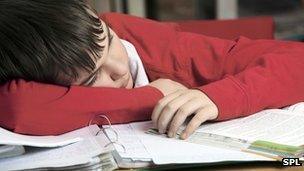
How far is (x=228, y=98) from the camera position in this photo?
2.63 ft

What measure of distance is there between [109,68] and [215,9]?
161 cm

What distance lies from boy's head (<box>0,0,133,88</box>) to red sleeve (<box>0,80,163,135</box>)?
27 mm

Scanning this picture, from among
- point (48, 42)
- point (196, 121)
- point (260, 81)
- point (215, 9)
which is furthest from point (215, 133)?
point (215, 9)

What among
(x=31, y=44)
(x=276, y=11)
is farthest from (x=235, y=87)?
(x=276, y=11)

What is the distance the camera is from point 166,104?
2.50ft

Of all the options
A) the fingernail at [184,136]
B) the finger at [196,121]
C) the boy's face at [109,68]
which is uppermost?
the boy's face at [109,68]

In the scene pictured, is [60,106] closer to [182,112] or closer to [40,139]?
[40,139]

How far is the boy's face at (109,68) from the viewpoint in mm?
871

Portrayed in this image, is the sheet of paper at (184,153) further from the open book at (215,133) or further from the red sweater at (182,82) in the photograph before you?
the red sweater at (182,82)

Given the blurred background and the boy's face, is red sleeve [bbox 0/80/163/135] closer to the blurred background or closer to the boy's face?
the boy's face

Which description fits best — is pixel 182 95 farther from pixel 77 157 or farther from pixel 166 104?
pixel 77 157

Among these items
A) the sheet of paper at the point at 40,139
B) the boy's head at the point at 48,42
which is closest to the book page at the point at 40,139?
the sheet of paper at the point at 40,139

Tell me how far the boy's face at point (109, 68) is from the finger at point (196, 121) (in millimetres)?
212

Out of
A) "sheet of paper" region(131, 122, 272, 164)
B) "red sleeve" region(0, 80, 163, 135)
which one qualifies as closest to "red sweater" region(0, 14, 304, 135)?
"red sleeve" region(0, 80, 163, 135)
